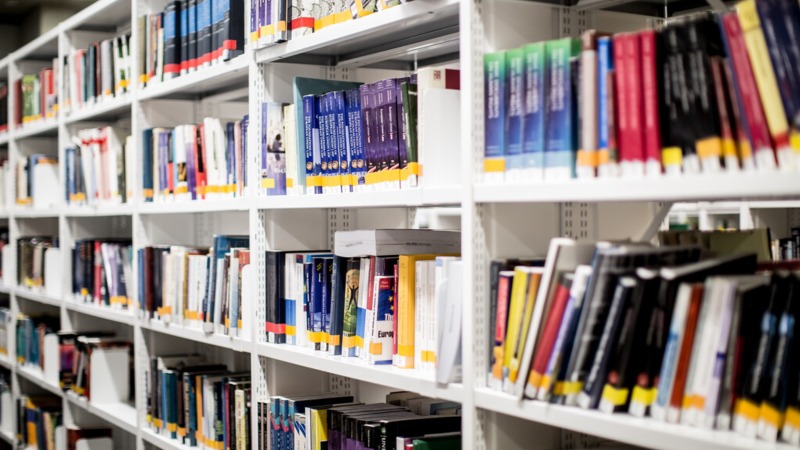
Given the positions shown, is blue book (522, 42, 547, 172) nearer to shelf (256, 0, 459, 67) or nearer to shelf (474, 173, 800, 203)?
shelf (474, 173, 800, 203)

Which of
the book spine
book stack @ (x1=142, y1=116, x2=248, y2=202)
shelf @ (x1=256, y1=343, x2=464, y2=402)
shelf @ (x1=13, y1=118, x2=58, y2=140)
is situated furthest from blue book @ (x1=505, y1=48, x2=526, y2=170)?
shelf @ (x1=13, y1=118, x2=58, y2=140)

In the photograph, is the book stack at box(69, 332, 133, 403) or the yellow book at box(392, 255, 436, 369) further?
the book stack at box(69, 332, 133, 403)

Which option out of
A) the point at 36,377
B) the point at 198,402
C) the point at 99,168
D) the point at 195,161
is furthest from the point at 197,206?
the point at 36,377

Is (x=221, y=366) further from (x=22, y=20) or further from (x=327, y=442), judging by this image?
(x=22, y=20)

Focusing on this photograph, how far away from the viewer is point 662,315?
154cm

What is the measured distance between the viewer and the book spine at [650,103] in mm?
1543

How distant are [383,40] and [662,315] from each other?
1.32m

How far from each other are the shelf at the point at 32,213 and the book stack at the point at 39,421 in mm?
1069

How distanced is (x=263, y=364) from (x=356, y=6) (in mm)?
1163

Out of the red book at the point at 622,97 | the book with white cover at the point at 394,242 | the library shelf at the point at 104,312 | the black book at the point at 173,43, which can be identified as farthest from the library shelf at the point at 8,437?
the red book at the point at 622,97

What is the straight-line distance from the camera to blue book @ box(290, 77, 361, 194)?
2559 millimetres

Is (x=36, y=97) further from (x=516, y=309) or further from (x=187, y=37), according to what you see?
(x=516, y=309)

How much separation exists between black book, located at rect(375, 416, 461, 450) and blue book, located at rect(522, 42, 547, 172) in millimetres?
819

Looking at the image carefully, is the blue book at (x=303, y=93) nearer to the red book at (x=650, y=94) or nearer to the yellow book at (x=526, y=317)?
the yellow book at (x=526, y=317)
